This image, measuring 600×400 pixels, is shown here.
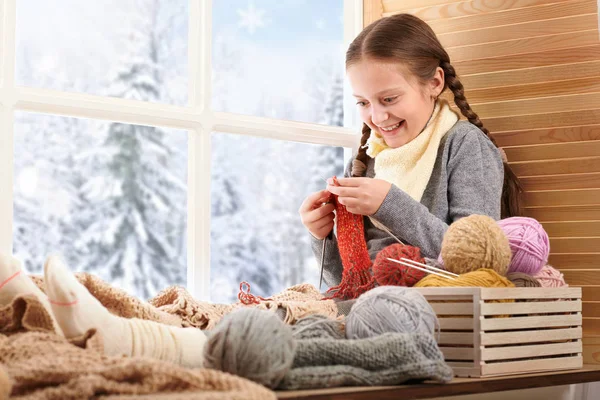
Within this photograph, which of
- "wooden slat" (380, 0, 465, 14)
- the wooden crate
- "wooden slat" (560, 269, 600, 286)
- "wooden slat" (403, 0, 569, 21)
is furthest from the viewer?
"wooden slat" (380, 0, 465, 14)

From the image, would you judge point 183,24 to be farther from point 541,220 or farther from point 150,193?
point 541,220

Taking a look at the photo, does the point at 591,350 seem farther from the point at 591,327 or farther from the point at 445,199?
the point at 445,199

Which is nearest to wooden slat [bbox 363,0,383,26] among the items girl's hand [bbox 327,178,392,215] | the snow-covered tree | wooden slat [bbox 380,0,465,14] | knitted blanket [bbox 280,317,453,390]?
wooden slat [bbox 380,0,465,14]

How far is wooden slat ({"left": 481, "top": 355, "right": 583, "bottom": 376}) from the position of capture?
1.35m

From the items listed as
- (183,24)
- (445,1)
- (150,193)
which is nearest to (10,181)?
(150,193)

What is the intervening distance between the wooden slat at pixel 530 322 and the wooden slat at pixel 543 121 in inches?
23.2

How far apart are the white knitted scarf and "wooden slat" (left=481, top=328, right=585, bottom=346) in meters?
0.47

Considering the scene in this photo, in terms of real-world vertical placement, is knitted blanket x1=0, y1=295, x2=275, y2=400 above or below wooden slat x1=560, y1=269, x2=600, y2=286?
below

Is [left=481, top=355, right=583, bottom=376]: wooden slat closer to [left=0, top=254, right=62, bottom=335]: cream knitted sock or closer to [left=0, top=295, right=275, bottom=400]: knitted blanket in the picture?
[left=0, top=295, right=275, bottom=400]: knitted blanket

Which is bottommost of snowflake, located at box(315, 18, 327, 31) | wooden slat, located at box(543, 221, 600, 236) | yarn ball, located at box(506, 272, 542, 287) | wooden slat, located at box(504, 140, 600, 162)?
yarn ball, located at box(506, 272, 542, 287)

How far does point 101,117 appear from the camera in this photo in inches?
71.4

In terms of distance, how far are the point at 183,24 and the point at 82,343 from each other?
1.13 meters

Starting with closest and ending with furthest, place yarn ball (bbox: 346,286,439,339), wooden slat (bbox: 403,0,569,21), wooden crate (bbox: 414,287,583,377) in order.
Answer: yarn ball (bbox: 346,286,439,339)
wooden crate (bbox: 414,287,583,377)
wooden slat (bbox: 403,0,569,21)

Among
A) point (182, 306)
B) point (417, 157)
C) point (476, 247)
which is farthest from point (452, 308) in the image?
point (417, 157)
